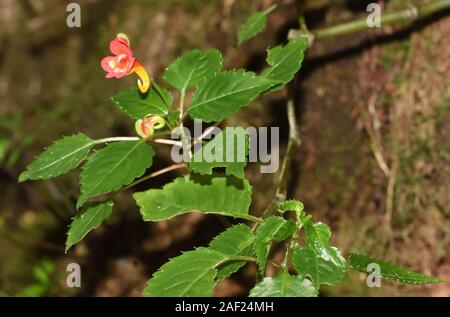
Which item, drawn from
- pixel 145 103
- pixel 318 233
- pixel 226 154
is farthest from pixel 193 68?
pixel 318 233

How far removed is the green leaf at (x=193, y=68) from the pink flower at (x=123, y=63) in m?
0.14

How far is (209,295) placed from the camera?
1.37 m

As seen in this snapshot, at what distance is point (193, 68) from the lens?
183cm

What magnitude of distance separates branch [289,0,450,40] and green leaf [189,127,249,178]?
0.79 metres

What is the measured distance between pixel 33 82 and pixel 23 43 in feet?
1.10

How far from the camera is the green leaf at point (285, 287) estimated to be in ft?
4.57

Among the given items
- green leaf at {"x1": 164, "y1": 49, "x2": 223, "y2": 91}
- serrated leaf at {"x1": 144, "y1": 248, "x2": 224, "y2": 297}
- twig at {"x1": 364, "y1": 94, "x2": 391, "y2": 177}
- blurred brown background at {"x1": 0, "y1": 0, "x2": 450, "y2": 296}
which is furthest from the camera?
twig at {"x1": 364, "y1": 94, "x2": 391, "y2": 177}

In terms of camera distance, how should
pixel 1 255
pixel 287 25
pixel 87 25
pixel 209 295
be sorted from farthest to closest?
pixel 87 25
pixel 1 255
pixel 287 25
pixel 209 295

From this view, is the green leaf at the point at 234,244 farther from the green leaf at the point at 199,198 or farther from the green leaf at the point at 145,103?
the green leaf at the point at 145,103

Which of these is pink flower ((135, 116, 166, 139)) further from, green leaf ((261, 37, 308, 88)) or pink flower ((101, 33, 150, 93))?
green leaf ((261, 37, 308, 88))

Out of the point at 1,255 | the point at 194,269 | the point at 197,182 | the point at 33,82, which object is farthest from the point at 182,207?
the point at 33,82

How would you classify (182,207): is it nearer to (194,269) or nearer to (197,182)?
(197,182)

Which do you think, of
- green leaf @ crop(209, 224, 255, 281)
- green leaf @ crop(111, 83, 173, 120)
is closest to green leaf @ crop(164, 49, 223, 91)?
green leaf @ crop(111, 83, 173, 120)

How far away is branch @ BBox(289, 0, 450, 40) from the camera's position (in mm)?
2174
